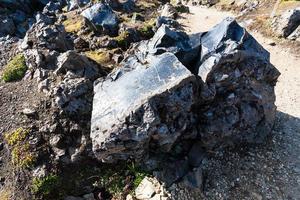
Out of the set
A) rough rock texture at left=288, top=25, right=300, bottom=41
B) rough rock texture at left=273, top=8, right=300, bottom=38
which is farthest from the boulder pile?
rough rock texture at left=273, top=8, right=300, bottom=38

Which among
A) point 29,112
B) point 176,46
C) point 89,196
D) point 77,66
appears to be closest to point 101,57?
point 77,66

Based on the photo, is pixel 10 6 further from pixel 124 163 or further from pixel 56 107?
pixel 124 163

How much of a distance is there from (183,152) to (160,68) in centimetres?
430

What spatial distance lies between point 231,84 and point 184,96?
111 inches

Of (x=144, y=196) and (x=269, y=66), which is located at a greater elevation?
(x=269, y=66)

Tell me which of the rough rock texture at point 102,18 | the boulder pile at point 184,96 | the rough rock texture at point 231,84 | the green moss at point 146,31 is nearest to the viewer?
the boulder pile at point 184,96

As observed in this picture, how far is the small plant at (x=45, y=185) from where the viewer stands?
1620 centimetres

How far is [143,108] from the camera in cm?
1353

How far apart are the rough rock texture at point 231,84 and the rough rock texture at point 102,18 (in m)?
13.0

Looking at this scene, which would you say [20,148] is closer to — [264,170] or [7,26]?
[264,170]

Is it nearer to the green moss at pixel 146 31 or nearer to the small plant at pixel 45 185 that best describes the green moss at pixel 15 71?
the small plant at pixel 45 185

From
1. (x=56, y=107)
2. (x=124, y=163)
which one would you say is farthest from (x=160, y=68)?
(x=56, y=107)

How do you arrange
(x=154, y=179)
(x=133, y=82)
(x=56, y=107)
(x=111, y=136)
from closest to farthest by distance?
1. (x=111, y=136)
2. (x=133, y=82)
3. (x=154, y=179)
4. (x=56, y=107)

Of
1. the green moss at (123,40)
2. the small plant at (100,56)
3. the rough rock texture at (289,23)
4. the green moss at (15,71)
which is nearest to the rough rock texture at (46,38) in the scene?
the green moss at (15,71)
